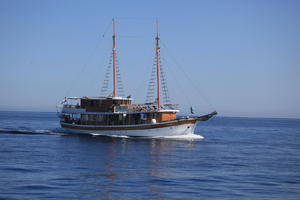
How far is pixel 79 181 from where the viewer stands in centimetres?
2709

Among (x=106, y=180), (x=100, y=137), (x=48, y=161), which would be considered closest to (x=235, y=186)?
(x=106, y=180)

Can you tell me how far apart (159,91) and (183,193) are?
37.3m

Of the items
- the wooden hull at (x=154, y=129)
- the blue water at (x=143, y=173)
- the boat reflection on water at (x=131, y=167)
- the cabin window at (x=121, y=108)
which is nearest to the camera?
the blue water at (x=143, y=173)

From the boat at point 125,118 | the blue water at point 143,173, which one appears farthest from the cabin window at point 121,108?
the blue water at point 143,173

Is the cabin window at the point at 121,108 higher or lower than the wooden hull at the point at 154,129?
higher

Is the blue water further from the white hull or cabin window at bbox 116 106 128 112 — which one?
cabin window at bbox 116 106 128 112

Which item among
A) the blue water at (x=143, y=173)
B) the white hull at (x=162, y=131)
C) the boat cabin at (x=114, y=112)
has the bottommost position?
the blue water at (x=143, y=173)

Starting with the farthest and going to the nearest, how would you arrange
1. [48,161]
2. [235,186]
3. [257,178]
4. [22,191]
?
[48,161] < [257,178] < [235,186] < [22,191]

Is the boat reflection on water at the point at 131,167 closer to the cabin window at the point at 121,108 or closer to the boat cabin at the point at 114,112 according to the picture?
the boat cabin at the point at 114,112

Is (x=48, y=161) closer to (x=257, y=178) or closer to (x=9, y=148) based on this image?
(x=9, y=148)

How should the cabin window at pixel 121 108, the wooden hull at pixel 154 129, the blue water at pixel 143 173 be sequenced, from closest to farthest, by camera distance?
the blue water at pixel 143 173 < the wooden hull at pixel 154 129 < the cabin window at pixel 121 108

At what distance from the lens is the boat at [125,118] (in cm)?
5797

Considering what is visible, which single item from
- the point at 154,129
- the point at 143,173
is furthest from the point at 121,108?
the point at 143,173

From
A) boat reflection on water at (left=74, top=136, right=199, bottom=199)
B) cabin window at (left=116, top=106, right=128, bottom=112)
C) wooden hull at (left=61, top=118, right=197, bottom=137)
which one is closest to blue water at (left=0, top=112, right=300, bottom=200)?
boat reflection on water at (left=74, top=136, right=199, bottom=199)
